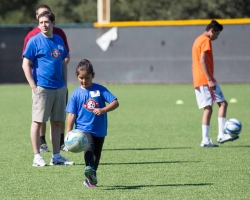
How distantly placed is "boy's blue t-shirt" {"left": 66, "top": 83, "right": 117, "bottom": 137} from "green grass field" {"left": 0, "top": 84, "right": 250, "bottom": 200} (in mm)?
594

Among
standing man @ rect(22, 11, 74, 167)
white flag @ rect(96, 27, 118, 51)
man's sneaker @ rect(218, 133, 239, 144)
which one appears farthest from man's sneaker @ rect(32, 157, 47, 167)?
white flag @ rect(96, 27, 118, 51)

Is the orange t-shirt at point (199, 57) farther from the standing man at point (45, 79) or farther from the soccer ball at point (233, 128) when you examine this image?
the standing man at point (45, 79)

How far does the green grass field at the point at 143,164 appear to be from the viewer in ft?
21.3

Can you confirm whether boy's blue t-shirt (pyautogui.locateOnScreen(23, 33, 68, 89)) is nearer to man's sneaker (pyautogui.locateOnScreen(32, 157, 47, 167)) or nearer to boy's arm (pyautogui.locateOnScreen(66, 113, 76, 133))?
man's sneaker (pyautogui.locateOnScreen(32, 157, 47, 167))

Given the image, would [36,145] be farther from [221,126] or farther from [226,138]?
[221,126]

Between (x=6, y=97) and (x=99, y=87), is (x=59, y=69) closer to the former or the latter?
(x=99, y=87)

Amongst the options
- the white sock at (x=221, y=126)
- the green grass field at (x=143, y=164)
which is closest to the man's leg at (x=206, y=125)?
the green grass field at (x=143, y=164)

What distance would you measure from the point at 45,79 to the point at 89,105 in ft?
5.11

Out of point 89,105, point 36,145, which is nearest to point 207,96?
point 36,145

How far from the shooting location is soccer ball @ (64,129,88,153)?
6637 mm

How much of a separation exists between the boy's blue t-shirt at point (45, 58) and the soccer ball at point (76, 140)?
5.47 feet

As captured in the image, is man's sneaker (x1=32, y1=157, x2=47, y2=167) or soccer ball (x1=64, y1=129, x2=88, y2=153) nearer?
soccer ball (x1=64, y1=129, x2=88, y2=153)

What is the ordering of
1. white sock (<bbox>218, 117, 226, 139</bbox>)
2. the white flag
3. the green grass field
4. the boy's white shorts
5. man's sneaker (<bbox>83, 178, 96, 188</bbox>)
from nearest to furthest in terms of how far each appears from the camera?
the green grass field < man's sneaker (<bbox>83, 178, 96, 188</bbox>) < the boy's white shorts < white sock (<bbox>218, 117, 226, 139</bbox>) < the white flag

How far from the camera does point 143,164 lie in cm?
834
